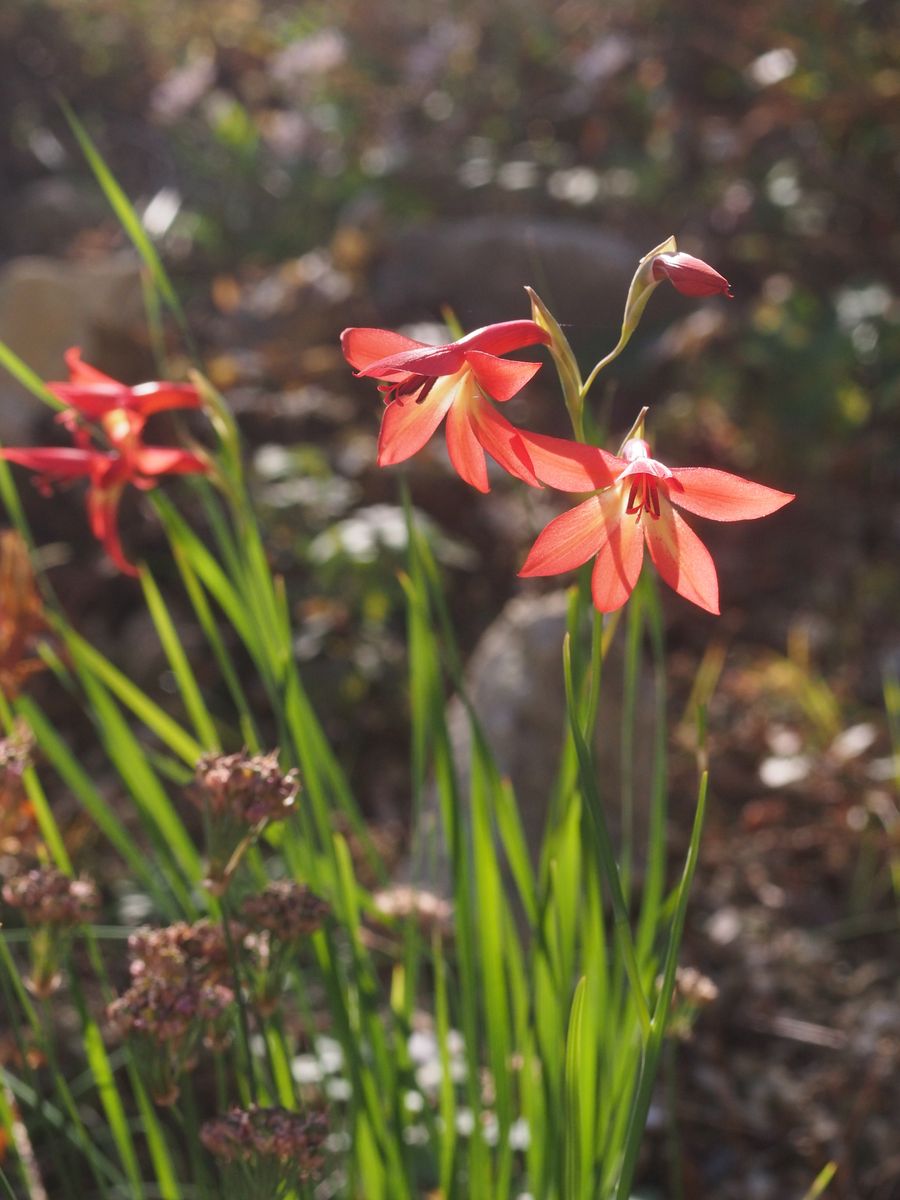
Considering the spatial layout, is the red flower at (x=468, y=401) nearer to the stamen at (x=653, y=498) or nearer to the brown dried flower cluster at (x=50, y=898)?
the stamen at (x=653, y=498)

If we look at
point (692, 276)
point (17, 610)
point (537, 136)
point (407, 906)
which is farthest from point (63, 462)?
point (537, 136)

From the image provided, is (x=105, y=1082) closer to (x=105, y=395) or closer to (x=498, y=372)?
(x=105, y=395)

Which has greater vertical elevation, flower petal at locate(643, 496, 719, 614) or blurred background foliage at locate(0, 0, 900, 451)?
flower petal at locate(643, 496, 719, 614)

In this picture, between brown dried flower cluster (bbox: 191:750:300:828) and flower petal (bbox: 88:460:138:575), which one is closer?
brown dried flower cluster (bbox: 191:750:300:828)

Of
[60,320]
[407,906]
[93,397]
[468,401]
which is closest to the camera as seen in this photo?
[468,401]

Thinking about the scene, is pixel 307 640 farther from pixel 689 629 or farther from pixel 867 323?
pixel 867 323

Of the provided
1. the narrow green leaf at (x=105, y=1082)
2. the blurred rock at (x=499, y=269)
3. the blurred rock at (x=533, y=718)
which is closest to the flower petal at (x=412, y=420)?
the narrow green leaf at (x=105, y=1082)

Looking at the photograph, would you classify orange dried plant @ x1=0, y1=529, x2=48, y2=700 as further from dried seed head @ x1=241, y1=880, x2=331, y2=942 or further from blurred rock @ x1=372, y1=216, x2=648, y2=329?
blurred rock @ x1=372, y1=216, x2=648, y2=329

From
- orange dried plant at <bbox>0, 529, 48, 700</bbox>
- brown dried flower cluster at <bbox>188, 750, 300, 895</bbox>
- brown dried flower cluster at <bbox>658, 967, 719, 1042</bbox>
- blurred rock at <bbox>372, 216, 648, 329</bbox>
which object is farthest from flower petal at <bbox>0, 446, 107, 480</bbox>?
blurred rock at <bbox>372, 216, 648, 329</bbox>
